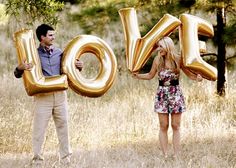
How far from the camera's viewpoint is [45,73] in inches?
236

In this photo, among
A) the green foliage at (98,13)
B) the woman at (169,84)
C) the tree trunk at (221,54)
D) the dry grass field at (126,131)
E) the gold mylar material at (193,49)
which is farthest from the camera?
the green foliage at (98,13)

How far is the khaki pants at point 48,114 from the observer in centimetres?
600

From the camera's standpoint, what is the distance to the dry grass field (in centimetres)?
650

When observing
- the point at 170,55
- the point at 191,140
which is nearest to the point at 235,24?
the point at 191,140

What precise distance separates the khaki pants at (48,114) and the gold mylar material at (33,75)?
0.67ft

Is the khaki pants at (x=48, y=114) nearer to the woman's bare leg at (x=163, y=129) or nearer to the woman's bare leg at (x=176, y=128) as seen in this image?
the woman's bare leg at (x=163, y=129)

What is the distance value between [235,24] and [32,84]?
13.8ft

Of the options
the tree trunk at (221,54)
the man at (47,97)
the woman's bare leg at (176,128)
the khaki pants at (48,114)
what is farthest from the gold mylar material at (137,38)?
the tree trunk at (221,54)

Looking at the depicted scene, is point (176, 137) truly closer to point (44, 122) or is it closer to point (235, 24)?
point (44, 122)

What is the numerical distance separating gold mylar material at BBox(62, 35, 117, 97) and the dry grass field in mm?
788

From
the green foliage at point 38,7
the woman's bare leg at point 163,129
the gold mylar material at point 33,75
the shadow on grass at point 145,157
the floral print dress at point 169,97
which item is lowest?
the shadow on grass at point 145,157

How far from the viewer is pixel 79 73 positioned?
607cm

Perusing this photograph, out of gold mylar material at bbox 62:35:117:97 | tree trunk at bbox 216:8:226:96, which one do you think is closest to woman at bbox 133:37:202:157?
gold mylar material at bbox 62:35:117:97

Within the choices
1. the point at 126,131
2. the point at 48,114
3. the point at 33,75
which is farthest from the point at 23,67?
the point at 126,131
